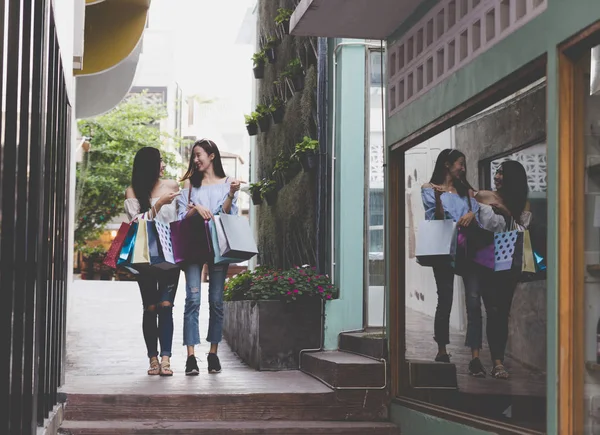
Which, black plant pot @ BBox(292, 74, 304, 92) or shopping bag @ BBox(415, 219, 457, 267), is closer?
shopping bag @ BBox(415, 219, 457, 267)

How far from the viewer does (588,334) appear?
4.48 metres

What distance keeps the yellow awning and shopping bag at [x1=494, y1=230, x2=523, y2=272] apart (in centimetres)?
815

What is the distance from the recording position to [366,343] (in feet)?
26.9

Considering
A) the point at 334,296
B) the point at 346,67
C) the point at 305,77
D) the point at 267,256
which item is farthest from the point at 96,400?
the point at 267,256

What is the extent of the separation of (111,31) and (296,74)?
3.16 meters

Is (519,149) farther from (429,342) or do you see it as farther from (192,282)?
(192,282)

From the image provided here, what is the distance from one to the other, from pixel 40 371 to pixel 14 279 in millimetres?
1894

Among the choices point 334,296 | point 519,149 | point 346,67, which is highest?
point 346,67

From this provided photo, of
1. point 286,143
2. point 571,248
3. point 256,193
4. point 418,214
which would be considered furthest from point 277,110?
point 571,248

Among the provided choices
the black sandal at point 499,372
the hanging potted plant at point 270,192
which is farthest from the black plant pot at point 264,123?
the black sandal at point 499,372

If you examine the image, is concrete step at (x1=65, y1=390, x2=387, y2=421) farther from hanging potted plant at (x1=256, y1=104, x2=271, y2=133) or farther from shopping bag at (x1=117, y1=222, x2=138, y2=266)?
hanging potted plant at (x1=256, y1=104, x2=271, y2=133)

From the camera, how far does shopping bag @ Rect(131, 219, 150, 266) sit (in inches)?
308

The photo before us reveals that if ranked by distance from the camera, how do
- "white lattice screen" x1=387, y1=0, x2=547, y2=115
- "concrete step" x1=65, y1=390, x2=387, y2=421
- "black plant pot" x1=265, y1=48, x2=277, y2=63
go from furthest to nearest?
"black plant pot" x1=265, y1=48, x2=277, y2=63
"concrete step" x1=65, y1=390, x2=387, y2=421
"white lattice screen" x1=387, y1=0, x2=547, y2=115

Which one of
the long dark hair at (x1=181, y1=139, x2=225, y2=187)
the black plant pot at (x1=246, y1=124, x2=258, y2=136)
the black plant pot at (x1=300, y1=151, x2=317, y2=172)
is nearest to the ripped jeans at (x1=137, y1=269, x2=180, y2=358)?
the long dark hair at (x1=181, y1=139, x2=225, y2=187)
